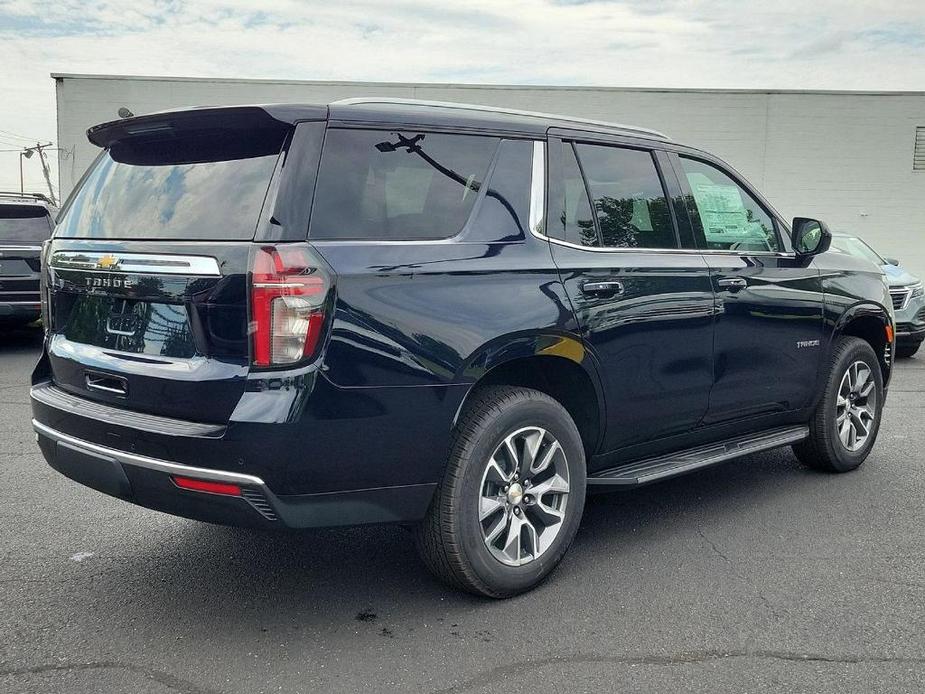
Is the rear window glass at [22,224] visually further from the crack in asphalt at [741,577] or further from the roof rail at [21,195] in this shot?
the crack in asphalt at [741,577]

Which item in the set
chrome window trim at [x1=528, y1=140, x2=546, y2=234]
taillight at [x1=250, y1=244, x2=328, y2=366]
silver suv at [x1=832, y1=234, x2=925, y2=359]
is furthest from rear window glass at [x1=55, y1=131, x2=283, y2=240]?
silver suv at [x1=832, y1=234, x2=925, y2=359]

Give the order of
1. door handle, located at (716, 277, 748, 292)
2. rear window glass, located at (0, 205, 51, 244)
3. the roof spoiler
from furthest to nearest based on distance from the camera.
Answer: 1. rear window glass, located at (0, 205, 51, 244)
2. door handle, located at (716, 277, 748, 292)
3. the roof spoiler

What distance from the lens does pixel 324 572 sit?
3.87 m

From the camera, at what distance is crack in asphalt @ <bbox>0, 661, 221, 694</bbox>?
9.35 ft

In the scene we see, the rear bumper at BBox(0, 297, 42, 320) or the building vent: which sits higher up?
the building vent

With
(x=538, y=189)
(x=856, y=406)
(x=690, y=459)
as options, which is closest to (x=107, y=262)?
(x=538, y=189)

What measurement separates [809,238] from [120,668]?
398cm

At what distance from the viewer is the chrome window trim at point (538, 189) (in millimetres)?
3703

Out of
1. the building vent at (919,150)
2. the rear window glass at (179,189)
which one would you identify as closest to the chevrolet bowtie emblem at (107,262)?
the rear window glass at (179,189)

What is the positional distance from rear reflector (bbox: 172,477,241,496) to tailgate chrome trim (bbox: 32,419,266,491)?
0.06 ft

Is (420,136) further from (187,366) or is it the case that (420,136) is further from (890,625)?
(890,625)

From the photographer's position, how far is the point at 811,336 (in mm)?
5051

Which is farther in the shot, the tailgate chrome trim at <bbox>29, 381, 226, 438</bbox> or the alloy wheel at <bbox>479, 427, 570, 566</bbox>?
the alloy wheel at <bbox>479, 427, 570, 566</bbox>

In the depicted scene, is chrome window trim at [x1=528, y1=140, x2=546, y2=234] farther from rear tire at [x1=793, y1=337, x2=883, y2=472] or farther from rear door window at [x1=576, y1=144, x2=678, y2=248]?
rear tire at [x1=793, y1=337, x2=883, y2=472]
